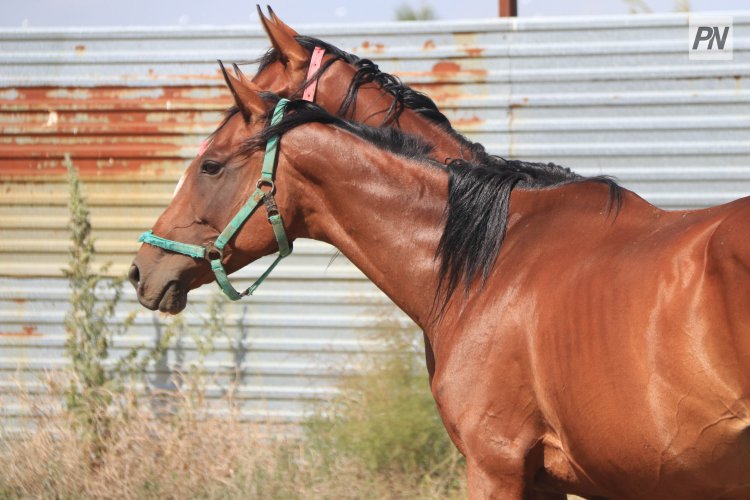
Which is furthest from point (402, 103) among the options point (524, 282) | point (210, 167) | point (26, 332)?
point (26, 332)

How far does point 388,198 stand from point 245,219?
1.65ft

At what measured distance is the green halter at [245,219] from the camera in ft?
10.3

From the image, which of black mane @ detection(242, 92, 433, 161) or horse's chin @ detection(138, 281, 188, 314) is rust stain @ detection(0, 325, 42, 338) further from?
black mane @ detection(242, 92, 433, 161)

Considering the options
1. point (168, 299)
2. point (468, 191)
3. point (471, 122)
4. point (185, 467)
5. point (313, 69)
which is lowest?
point (185, 467)

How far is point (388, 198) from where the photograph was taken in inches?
124

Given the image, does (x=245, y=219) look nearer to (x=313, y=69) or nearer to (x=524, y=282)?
(x=524, y=282)

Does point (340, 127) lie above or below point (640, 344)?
above

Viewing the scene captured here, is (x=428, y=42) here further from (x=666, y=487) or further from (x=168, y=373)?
(x=666, y=487)

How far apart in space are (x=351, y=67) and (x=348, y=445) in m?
1.97

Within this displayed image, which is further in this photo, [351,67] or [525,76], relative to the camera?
[525,76]

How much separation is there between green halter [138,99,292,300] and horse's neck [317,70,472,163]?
0.53 meters

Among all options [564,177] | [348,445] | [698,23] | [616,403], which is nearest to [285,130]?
[564,177]

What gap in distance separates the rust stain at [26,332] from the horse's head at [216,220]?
8.60 ft

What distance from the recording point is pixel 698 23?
5145mm
